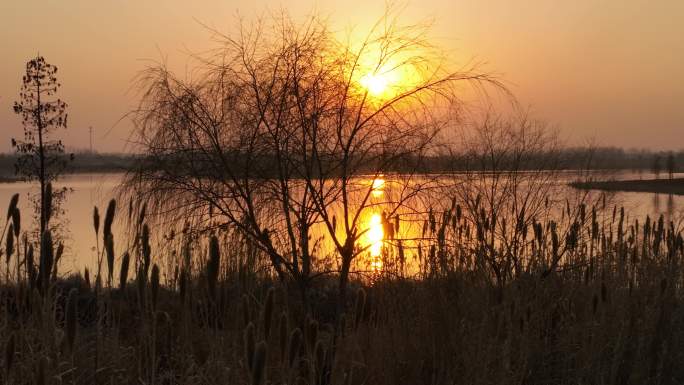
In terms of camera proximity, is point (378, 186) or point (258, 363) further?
point (378, 186)

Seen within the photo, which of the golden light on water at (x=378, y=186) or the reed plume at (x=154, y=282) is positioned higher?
the golden light on water at (x=378, y=186)

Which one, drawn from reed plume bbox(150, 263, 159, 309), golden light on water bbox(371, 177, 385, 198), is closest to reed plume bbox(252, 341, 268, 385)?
reed plume bbox(150, 263, 159, 309)

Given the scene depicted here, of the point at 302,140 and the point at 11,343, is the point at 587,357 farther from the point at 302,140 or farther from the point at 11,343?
the point at 11,343

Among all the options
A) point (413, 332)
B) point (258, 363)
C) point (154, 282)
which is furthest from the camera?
point (413, 332)

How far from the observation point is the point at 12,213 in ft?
9.80

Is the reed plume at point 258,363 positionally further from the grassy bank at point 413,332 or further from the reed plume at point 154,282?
the grassy bank at point 413,332

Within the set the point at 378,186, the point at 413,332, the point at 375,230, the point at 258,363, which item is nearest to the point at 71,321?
the point at 258,363

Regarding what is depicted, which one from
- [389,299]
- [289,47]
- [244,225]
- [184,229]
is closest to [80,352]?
[184,229]

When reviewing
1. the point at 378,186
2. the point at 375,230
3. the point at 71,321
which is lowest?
the point at 375,230

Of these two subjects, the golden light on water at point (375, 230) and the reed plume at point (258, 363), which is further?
the golden light on water at point (375, 230)

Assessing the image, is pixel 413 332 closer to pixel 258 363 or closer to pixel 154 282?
pixel 154 282

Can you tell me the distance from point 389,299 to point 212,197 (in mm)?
1899

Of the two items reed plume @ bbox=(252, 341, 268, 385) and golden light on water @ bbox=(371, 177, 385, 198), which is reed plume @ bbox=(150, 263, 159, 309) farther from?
golden light on water @ bbox=(371, 177, 385, 198)

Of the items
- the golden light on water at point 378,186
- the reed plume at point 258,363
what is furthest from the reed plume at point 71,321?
the golden light on water at point 378,186
